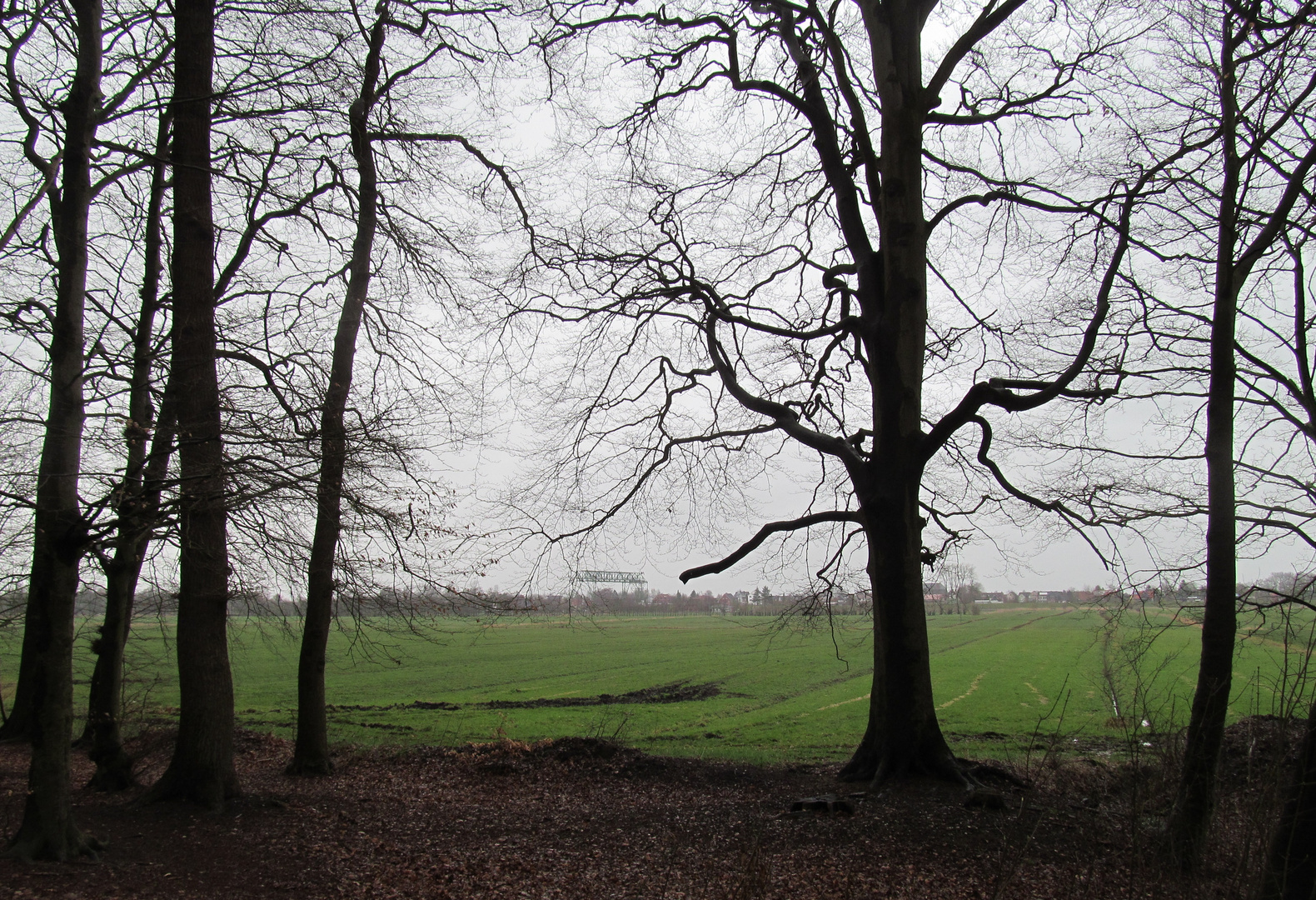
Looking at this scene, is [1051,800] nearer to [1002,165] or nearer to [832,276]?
[832,276]

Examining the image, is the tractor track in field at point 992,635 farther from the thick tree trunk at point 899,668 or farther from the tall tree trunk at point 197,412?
the tall tree trunk at point 197,412

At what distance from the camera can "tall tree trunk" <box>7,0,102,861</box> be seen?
5559 mm

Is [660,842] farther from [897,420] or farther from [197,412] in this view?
[197,412]

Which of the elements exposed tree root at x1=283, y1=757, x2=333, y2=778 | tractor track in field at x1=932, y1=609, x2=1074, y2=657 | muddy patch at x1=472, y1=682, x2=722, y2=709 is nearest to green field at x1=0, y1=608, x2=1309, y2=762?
tractor track in field at x1=932, y1=609, x2=1074, y2=657

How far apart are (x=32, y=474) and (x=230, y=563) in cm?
232

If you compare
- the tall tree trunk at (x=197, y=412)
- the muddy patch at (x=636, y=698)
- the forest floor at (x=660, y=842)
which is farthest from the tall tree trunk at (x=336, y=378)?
the muddy patch at (x=636, y=698)

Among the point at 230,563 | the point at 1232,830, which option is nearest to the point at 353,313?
the point at 230,563

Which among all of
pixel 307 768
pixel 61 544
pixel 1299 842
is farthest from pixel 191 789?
pixel 1299 842

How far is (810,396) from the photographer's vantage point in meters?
11.5

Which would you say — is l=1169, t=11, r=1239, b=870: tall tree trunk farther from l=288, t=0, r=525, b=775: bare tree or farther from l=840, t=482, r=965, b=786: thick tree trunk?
l=288, t=0, r=525, b=775: bare tree

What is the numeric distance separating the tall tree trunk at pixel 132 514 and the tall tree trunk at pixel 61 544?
13.8 inches

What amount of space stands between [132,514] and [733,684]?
34493mm

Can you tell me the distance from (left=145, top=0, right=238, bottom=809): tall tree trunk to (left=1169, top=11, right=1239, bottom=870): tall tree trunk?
8342 mm

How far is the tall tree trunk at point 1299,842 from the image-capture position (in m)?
3.57
